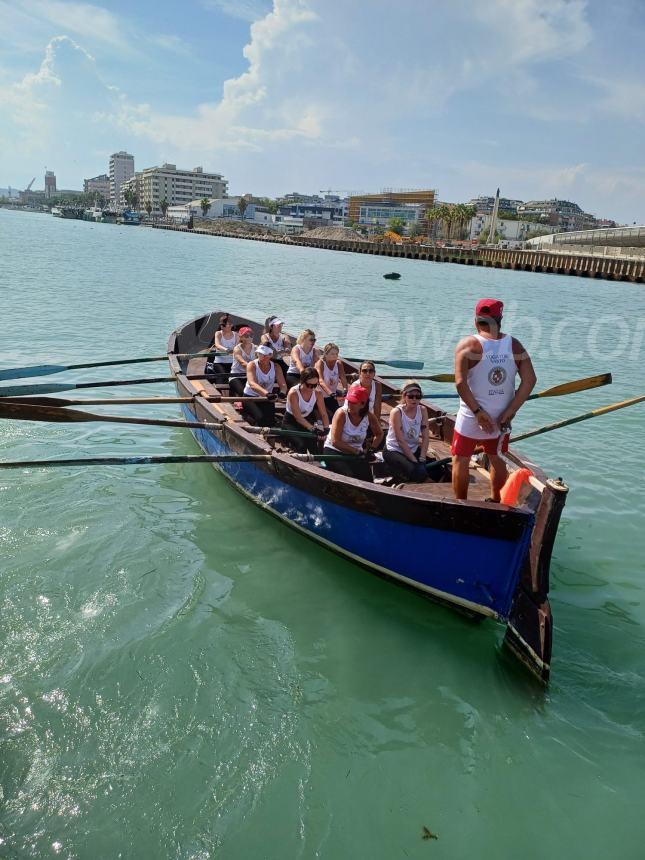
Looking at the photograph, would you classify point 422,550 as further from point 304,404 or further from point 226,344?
point 226,344

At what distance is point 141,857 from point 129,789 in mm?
517

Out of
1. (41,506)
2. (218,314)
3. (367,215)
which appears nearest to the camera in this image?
(41,506)

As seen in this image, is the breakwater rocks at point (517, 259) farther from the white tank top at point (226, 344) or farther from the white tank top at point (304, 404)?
the white tank top at point (304, 404)

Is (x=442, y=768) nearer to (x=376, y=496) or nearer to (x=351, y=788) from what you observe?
(x=351, y=788)

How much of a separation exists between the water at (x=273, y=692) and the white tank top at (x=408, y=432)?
155cm

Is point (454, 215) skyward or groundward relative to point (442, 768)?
skyward

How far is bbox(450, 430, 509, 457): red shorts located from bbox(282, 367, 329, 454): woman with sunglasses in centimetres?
259

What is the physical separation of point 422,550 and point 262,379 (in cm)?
459

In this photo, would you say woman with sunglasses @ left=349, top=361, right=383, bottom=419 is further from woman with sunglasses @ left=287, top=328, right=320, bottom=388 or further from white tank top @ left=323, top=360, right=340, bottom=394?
woman with sunglasses @ left=287, top=328, right=320, bottom=388

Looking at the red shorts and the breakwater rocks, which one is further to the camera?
Answer: the breakwater rocks

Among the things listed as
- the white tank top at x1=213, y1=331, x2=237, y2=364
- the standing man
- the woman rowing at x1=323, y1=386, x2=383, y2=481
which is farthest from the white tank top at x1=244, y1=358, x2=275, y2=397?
the standing man

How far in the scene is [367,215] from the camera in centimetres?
18700

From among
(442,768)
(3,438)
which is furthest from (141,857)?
(3,438)

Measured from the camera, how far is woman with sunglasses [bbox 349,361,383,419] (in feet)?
25.6
